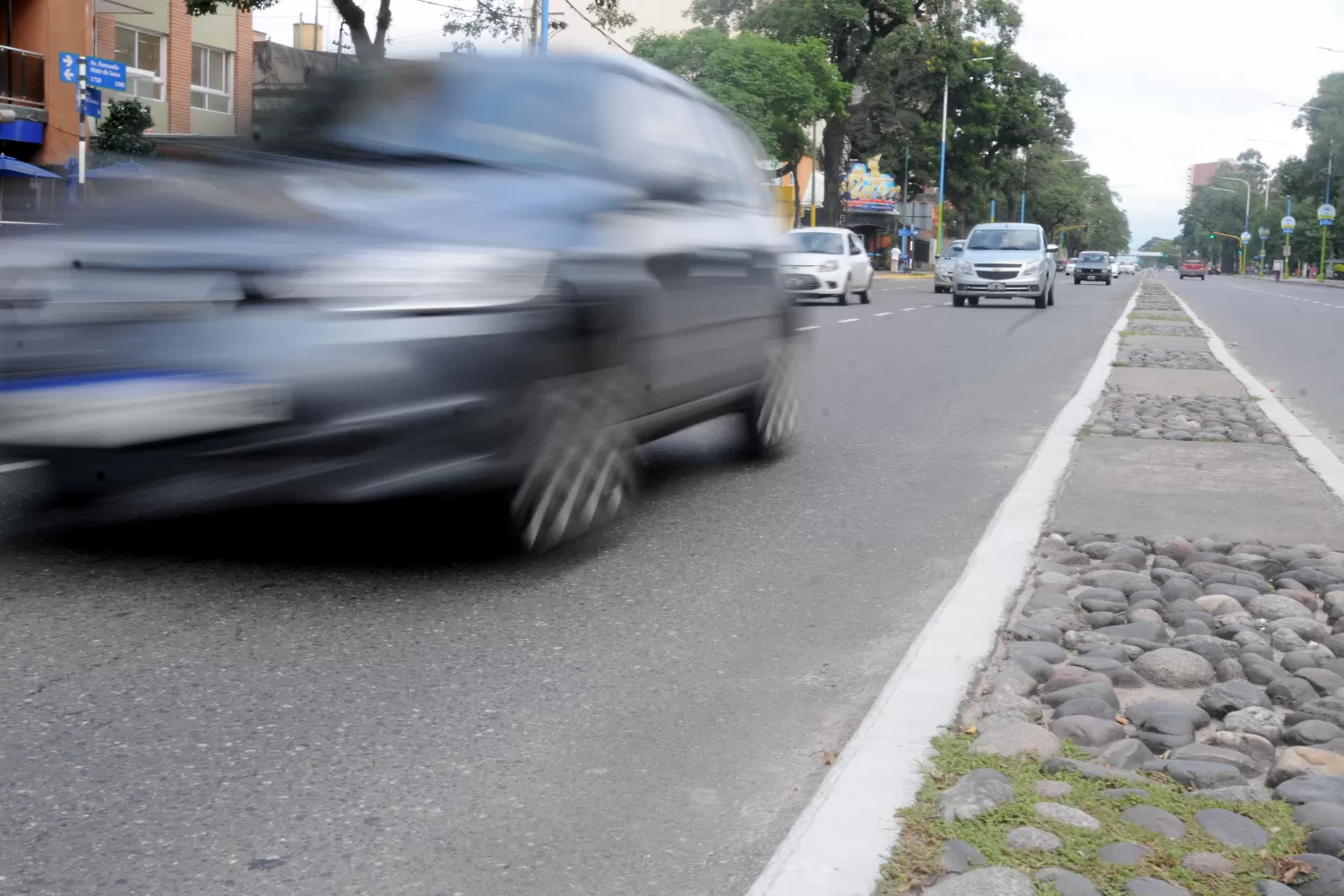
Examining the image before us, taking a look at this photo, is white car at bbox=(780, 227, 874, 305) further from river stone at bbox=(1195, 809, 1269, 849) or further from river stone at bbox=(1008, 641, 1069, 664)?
river stone at bbox=(1195, 809, 1269, 849)

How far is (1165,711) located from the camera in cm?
360

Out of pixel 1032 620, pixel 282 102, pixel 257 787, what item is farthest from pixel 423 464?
Result: pixel 282 102

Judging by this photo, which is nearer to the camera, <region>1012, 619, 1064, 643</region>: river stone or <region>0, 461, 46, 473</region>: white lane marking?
<region>1012, 619, 1064, 643</region>: river stone

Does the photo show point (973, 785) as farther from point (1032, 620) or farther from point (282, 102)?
point (282, 102)

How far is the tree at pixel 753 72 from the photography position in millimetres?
49344

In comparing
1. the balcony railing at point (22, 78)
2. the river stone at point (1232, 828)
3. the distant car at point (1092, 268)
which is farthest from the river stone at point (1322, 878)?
the distant car at point (1092, 268)

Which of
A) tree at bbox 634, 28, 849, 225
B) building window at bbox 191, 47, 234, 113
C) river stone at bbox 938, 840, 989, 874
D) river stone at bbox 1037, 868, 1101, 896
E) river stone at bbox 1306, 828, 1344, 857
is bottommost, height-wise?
river stone at bbox 938, 840, 989, 874

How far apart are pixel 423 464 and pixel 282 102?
223cm

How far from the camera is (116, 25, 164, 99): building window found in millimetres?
38406

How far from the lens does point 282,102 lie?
19.7ft

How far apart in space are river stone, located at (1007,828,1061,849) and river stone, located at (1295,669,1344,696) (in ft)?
4.55

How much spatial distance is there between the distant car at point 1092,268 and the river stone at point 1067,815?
61.9m

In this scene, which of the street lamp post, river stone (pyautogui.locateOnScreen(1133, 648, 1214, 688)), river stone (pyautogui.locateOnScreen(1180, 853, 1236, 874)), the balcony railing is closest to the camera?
river stone (pyautogui.locateOnScreen(1180, 853, 1236, 874))

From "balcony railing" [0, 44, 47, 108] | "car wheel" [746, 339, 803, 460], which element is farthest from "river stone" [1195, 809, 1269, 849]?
"balcony railing" [0, 44, 47, 108]
